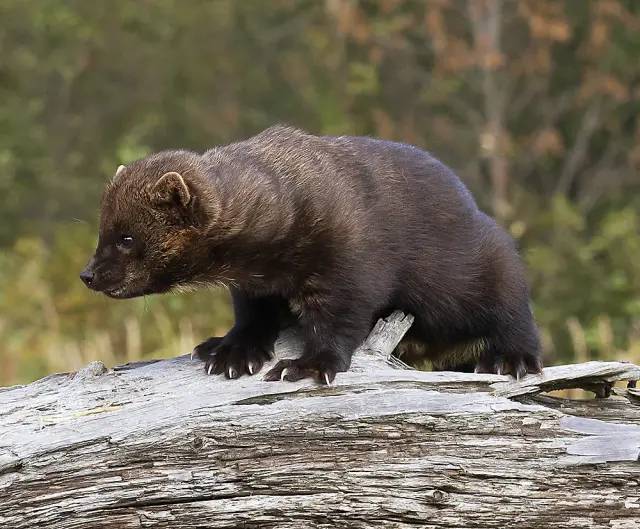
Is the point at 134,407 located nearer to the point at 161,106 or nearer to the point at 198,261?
the point at 198,261

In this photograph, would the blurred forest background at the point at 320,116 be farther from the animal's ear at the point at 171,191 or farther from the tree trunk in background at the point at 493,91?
the animal's ear at the point at 171,191

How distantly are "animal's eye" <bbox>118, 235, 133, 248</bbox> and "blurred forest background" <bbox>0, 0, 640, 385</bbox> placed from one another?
3.70 meters

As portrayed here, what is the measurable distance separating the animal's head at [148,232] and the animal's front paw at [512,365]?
133cm

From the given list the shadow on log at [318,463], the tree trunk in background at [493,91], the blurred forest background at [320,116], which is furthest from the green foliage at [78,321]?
the tree trunk in background at [493,91]

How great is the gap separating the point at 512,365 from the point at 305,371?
3.18ft

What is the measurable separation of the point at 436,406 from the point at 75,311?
22.1ft

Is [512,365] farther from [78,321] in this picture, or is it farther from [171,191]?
[78,321]

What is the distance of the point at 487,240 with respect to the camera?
471 cm

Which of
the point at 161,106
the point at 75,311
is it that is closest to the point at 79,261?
the point at 75,311

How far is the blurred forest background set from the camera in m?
9.05

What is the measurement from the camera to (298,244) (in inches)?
162

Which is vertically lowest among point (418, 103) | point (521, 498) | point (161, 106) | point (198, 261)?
point (521, 498)

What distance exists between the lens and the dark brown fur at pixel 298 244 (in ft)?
13.3

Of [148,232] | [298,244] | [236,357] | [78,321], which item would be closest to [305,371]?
[236,357]
